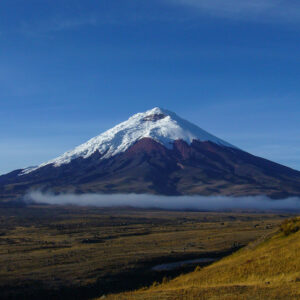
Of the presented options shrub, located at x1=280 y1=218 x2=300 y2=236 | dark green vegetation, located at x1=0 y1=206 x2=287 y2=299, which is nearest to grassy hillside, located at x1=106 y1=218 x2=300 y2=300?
shrub, located at x1=280 y1=218 x2=300 y2=236

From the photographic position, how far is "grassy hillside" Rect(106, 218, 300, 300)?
21578 millimetres

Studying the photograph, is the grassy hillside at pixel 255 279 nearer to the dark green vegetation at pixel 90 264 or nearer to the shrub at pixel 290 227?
the shrub at pixel 290 227

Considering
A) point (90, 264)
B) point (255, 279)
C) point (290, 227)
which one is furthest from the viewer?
point (90, 264)

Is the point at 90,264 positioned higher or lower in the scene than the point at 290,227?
lower

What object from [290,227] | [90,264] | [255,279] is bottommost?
[90,264]

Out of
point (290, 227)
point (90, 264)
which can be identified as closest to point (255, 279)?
point (290, 227)

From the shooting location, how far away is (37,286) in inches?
1307

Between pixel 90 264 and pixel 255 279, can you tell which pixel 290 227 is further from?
pixel 90 264

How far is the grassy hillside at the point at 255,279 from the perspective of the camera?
70.8 feet

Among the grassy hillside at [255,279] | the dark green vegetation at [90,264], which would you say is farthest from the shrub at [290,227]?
the dark green vegetation at [90,264]

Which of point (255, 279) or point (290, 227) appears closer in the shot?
point (255, 279)

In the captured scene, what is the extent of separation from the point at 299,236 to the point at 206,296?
533 inches

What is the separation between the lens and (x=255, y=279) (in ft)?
83.3

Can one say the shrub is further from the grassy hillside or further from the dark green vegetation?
the dark green vegetation
